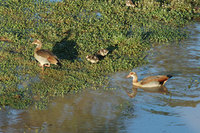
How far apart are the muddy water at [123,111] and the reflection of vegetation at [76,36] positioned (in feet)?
1.77

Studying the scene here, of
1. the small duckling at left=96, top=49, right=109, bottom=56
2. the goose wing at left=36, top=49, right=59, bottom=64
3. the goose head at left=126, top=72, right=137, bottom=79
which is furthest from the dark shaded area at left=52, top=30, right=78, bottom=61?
the goose head at left=126, top=72, right=137, bottom=79

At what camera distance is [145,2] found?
16828mm

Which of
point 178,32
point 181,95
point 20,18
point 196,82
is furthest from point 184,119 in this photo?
point 20,18

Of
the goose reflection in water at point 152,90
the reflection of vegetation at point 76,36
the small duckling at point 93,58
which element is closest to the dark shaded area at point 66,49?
the reflection of vegetation at point 76,36

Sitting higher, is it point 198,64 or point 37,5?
point 37,5

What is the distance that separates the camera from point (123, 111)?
9531mm

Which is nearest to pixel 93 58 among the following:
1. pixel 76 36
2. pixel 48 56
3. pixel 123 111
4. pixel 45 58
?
pixel 48 56

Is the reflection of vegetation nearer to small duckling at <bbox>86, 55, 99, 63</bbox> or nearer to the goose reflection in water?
small duckling at <bbox>86, 55, 99, 63</bbox>

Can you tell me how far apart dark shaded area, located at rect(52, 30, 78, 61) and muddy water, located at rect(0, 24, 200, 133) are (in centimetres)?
204

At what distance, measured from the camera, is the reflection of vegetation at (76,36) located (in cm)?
1095

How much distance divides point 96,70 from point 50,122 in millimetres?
3486

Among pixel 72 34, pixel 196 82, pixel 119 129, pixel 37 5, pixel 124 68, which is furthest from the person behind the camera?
pixel 37 5

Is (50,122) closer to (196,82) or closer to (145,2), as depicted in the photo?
(196,82)

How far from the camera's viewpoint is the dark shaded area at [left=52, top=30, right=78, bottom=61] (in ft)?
42.1
